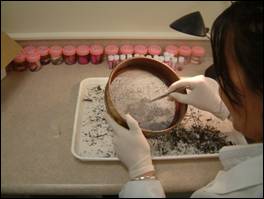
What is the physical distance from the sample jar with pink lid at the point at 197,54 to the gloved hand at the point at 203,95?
25cm

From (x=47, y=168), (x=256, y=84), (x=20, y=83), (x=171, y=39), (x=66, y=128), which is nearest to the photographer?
(x=256, y=84)

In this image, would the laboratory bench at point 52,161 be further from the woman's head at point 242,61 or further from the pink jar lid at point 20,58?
the woman's head at point 242,61

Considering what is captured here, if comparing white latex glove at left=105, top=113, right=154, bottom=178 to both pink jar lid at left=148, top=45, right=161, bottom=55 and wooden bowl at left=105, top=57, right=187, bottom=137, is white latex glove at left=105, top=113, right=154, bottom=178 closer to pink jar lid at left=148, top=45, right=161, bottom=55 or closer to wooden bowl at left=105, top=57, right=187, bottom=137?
wooden bowl at left=105, top=57, right=187, bottom=137

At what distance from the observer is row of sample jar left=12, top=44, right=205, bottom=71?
1.06 metres

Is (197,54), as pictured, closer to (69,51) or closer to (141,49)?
(141,49)

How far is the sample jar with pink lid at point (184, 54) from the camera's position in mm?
1095

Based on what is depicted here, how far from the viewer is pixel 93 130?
0.84 meters

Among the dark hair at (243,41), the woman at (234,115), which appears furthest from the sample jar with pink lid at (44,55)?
the dark hair at (243,41)

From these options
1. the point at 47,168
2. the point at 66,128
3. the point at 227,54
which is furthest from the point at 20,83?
the point at 227,54

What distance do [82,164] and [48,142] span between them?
127 mm

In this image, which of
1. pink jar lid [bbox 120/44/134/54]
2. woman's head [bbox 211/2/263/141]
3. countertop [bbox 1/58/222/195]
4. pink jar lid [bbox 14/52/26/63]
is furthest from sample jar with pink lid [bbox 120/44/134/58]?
woman's head [bbox 211/2/263/141]

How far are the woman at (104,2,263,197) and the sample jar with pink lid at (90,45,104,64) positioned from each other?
15.0 inches

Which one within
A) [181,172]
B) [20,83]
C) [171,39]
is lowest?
[181,172]

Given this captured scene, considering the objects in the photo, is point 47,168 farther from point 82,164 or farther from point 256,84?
point 256,84
